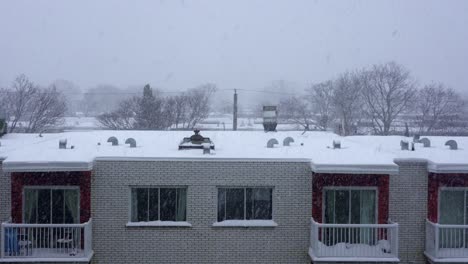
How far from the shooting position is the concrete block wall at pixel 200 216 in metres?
13.7

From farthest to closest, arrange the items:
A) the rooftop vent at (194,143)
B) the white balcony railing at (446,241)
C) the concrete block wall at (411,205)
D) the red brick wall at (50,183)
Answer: the rooftop vent at (194,143), the concrete block wall at (411,205), the red brick wall at (50,183), the white balcony railing at (446,241)

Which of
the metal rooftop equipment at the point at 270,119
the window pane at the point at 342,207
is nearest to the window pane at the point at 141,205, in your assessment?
the window pane at the point at 342,207

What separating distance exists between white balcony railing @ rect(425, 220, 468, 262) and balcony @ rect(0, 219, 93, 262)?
27.7ft

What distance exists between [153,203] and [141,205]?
1.03 feet

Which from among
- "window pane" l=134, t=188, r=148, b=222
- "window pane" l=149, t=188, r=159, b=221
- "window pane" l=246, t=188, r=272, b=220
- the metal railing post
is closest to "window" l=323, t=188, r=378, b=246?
"window pane" l=246, t=188, r=272, b=220

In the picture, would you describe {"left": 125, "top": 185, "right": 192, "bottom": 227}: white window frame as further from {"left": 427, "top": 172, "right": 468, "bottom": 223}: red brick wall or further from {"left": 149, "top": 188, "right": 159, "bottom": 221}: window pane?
{"left": 427, "top": 172, "right": 468, "bottom": 223}: red brick wall

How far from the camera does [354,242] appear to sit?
14.0 metres

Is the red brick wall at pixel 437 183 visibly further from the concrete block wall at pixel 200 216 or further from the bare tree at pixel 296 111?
the bare tree at pixel 296 111

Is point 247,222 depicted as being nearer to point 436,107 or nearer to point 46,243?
point 46,243

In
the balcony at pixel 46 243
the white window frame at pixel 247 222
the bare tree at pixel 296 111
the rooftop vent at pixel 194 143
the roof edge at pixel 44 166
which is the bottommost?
the balcony at pixel 46 243

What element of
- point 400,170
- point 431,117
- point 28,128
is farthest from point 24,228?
point 431,117

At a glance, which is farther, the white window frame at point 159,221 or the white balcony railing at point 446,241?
the white window frame at point 159,221

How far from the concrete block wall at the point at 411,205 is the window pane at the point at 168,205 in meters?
5.63

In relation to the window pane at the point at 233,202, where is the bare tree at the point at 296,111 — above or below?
above
